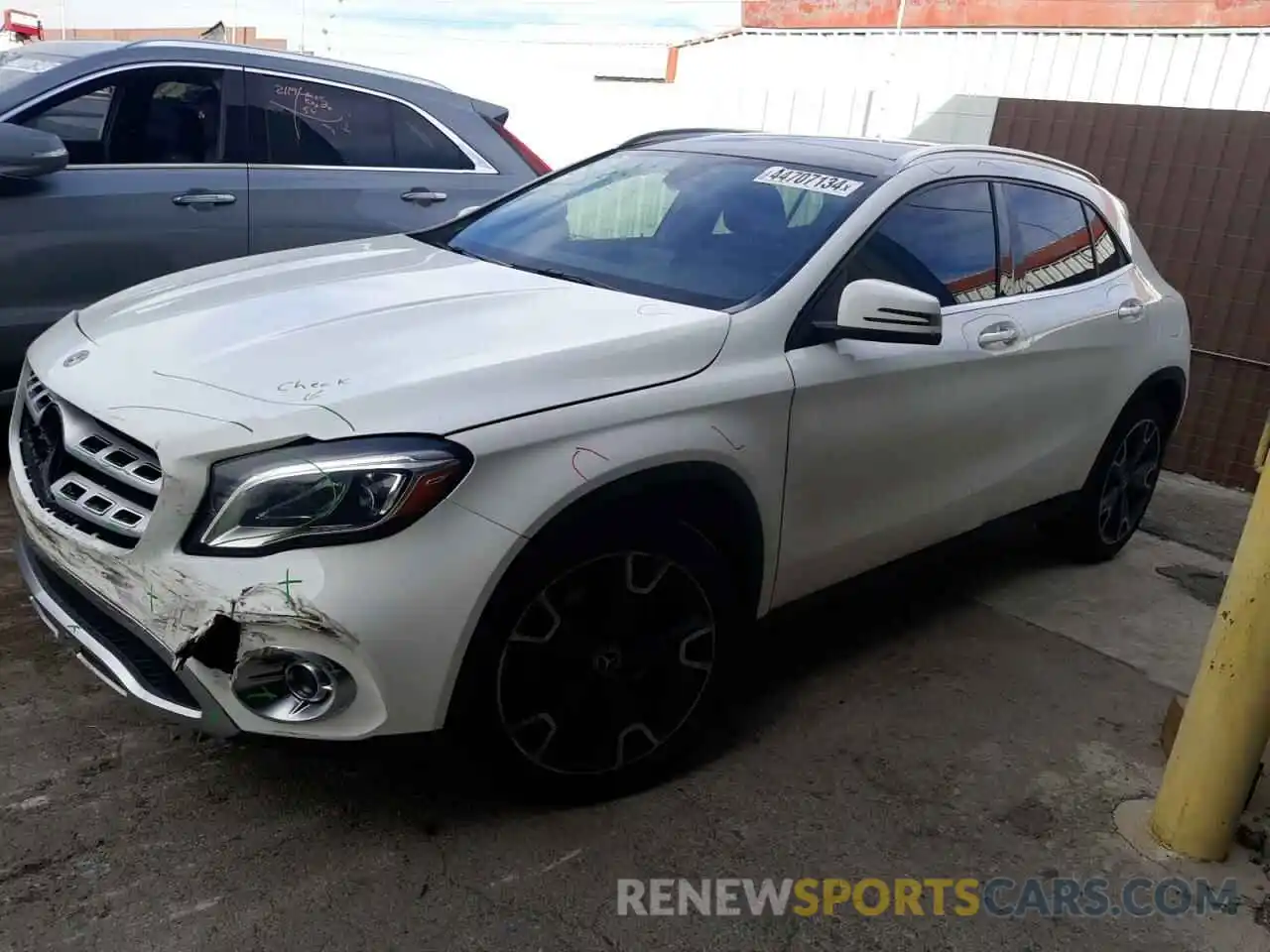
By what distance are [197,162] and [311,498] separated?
3.33 meters

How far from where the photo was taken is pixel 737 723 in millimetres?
3490

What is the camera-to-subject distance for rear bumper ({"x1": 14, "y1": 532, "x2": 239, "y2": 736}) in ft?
7.90

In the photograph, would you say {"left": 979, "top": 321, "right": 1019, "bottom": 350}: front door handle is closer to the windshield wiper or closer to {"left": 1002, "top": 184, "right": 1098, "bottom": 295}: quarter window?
{"left": 1002, "top": 184, "right": 1098, "bottom": 295}: quarter window

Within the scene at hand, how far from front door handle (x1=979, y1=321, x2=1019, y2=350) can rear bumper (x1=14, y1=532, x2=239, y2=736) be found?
8.59 ft

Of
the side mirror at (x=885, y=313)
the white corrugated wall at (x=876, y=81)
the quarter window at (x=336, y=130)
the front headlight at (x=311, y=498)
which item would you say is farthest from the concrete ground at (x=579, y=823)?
the white corrugated wall at (x=876, y=81)

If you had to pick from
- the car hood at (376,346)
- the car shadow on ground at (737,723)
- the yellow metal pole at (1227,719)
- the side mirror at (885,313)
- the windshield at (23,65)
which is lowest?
the car shadow on ground at (737,723)

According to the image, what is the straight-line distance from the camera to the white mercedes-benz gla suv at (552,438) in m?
2.34

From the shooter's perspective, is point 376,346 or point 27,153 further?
point 27,153

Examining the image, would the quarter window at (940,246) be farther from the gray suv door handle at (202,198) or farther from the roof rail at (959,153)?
the gray suv door handle at (202,198)

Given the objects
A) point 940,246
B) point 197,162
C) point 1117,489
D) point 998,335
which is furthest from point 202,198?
point 1117,489

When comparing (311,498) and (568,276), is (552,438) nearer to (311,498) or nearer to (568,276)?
(311,498)

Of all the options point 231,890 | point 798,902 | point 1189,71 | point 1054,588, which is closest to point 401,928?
point 231,890

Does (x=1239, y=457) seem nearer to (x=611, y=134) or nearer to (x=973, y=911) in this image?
(x=973, y=911)

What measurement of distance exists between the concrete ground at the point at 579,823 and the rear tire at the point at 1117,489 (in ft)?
3.34
